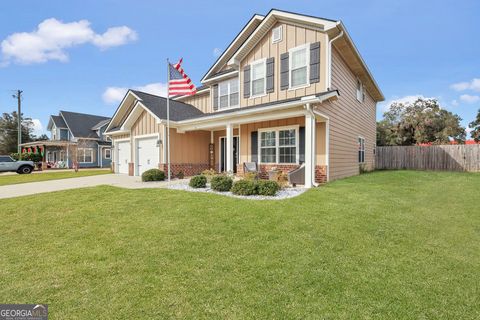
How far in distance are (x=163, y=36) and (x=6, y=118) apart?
43965 millimetres

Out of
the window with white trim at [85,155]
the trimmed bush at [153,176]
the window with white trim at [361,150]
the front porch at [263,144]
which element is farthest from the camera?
the window with white trim at [85,155]

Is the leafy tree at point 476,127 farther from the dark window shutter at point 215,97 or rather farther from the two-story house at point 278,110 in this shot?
the dark window shutter at point 215,97

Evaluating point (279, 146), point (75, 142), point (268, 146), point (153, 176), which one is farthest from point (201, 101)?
point (75, 142)

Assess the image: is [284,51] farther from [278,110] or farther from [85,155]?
[85,155]

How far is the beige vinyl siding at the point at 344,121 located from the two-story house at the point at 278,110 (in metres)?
0.04

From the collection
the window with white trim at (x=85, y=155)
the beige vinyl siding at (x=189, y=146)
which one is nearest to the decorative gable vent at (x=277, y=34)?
the beige vinyl siding at (x=189, y=146)

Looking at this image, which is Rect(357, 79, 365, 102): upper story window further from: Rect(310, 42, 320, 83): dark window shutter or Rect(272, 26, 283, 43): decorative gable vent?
Rect(272, 26, 283, 43): decorative gable vent

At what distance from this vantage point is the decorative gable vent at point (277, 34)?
10594mm

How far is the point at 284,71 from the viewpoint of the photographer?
10.4 m

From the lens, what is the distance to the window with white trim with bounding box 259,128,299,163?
33.1 feet

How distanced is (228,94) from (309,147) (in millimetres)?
6679

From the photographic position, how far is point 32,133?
43.0 m

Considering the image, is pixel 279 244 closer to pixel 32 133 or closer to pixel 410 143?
pixel 410 143

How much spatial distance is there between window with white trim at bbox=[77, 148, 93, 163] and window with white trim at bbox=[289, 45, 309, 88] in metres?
26.7
